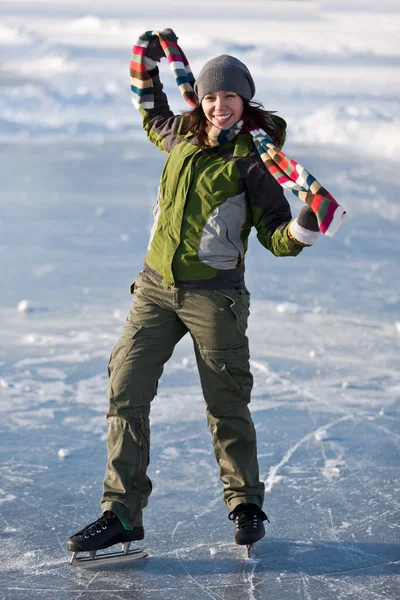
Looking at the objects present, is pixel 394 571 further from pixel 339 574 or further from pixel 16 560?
pixel 16 560

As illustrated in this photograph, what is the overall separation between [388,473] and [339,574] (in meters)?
0.84

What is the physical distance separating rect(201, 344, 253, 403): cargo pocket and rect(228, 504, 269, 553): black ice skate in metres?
0.35

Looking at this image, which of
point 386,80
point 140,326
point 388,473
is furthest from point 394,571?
point 386,80

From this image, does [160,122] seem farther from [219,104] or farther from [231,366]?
[231,366]

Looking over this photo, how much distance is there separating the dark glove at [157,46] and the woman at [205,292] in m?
0.43

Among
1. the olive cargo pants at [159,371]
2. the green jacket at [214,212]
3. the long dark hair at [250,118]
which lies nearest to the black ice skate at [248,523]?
the olive cargo pants at [159,371]

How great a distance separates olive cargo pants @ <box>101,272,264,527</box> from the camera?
112 inches

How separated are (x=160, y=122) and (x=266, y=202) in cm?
57

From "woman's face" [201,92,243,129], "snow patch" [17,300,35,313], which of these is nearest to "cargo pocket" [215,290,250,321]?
"woman's face" [201,92,243,129]

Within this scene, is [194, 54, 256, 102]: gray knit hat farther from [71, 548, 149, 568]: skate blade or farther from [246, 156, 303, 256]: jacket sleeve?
[71, 548, 149, 568]: skate blade

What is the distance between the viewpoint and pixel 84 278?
6.21m

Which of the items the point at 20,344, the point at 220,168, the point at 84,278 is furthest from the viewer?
the point at 84,278

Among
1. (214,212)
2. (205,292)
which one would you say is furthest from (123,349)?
(214,212)

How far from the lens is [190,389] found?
4414 millimetres
